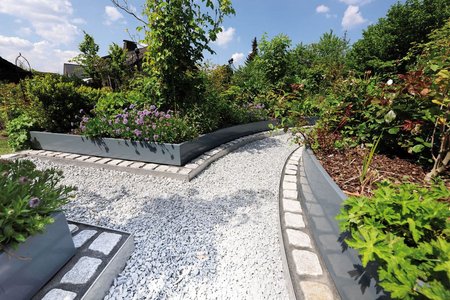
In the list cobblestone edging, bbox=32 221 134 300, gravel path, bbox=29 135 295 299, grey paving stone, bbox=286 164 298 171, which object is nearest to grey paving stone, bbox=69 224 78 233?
cobblestone edging, bbox=32 221 134 300

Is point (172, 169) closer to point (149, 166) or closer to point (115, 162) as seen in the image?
point (149, 166)

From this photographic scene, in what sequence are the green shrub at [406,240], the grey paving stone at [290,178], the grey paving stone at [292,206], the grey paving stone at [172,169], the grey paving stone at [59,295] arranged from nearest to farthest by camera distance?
the green shrub at [406,240], the grey paving stone at [59,295], the grey paving stone at [292,206], the grey paving stone at [290,178], the grey paving stone at [172,169]

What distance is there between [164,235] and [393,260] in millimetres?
1778

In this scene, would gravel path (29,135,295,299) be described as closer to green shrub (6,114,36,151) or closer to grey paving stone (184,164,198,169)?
grey paving stone (184,164,198,169)

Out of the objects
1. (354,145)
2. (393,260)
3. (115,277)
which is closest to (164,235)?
(115,277)

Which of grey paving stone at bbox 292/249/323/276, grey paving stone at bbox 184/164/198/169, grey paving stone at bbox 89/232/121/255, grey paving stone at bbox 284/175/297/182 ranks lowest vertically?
grey paving stone at bbox 292/249/323/276

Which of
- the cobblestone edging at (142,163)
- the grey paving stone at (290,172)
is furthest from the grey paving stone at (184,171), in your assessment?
the grey paving stone at (290,172)

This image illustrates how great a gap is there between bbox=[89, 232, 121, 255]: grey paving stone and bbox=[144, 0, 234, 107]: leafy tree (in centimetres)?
305

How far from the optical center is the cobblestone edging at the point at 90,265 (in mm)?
1249

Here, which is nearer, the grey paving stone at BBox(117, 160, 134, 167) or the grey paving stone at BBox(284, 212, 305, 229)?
the grey paving stone at BBox(284, 212, 305, 229)

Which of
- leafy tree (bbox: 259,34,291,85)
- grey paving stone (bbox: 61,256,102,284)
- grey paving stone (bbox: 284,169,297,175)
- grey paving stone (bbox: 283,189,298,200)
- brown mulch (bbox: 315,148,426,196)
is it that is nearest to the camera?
grey paving stone (bbox: 61,256,102,284)

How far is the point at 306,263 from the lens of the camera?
1.56 meters

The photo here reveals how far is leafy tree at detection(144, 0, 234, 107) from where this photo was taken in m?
3.56

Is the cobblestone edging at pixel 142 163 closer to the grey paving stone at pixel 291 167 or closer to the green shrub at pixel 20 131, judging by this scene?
the green shrub at pixel 20 131
